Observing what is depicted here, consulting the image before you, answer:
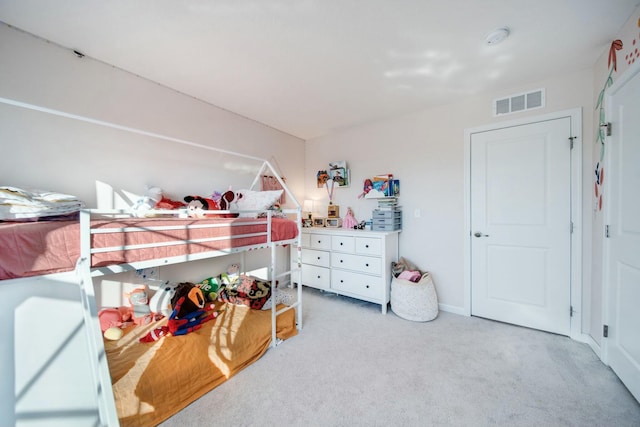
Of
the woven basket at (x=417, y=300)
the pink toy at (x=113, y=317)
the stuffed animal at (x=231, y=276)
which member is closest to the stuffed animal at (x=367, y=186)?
the woven basket at (x=417, y=300)

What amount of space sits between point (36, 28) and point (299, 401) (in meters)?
2.99

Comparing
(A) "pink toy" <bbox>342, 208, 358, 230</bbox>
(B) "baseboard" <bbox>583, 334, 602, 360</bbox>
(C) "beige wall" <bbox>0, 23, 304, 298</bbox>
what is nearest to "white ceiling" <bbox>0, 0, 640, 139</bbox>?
(C) "beige wall" <bbox>0, 23, 304, 298</bbox>

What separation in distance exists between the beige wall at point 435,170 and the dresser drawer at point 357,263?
20.9 inches

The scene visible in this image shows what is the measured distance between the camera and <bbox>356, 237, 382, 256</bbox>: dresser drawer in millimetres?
2736

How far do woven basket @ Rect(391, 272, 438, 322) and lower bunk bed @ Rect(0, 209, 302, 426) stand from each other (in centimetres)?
139

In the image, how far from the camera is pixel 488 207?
2.52 meters

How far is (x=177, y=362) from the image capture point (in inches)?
60.2

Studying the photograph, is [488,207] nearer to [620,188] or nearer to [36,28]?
[620,188]

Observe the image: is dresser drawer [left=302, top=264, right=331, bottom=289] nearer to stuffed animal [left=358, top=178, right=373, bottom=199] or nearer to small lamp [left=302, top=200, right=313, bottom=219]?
small lamp [left=302, top=200, right=313, bottom=219]

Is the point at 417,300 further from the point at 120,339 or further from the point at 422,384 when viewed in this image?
the point at 120,339

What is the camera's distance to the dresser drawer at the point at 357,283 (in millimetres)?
2764

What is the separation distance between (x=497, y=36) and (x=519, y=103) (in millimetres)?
1025

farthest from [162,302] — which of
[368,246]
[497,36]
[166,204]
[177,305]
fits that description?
[497,36]

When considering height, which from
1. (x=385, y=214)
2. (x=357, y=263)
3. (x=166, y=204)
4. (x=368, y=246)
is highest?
(x=166, y=204)
